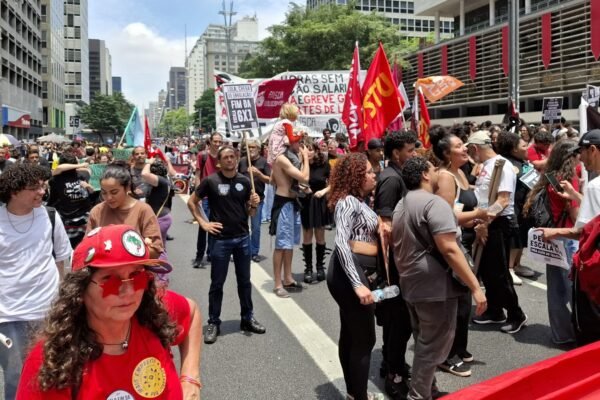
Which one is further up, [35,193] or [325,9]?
[325,9]

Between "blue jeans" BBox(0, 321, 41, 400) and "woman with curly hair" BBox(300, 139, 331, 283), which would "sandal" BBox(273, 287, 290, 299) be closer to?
"woman with curly hair" BBox(300, 139, 331, 283)

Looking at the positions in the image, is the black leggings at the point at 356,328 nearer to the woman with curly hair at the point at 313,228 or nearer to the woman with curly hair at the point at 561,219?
the woman with curly hair at the point at 561,219

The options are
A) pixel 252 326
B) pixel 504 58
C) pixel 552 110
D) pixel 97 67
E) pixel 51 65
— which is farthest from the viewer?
pixel 97 67

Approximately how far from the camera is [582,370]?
2.20 m

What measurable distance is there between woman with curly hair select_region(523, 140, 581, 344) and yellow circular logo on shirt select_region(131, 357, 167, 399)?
3913 millimetres

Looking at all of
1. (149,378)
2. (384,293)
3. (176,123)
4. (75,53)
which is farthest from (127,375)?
(176,123)

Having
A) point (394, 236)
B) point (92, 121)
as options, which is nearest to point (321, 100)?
point (394, 236)

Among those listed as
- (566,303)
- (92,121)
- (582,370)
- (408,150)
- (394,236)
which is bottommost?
(566,303)

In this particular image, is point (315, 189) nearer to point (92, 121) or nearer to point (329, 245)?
point (329, 245)

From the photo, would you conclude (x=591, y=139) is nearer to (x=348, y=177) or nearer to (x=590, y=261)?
(x=590, y=261)

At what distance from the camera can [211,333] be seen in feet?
16.8

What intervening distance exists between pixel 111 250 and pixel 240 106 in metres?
5.51

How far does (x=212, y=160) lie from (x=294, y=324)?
3933 millimetres

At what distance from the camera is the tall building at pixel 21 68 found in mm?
50344
